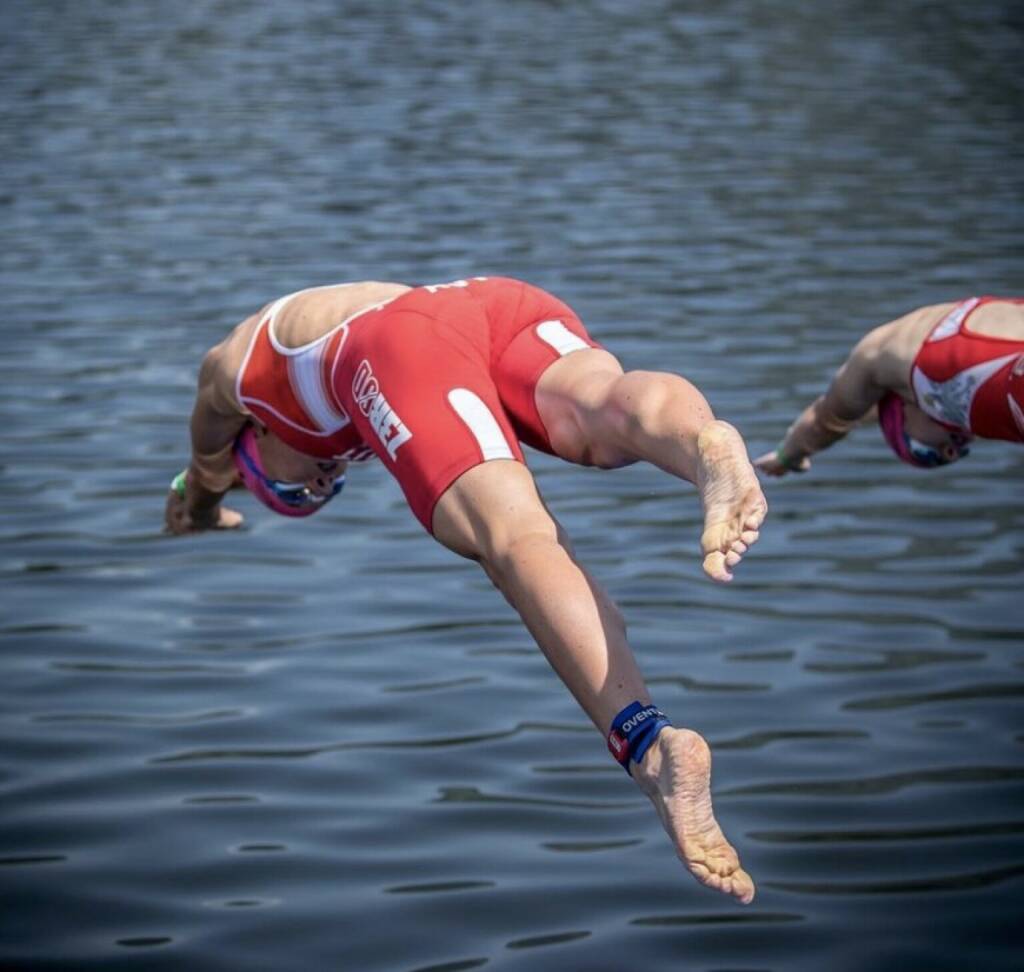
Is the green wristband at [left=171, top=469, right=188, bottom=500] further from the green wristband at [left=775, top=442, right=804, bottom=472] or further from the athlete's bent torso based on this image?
the green wristband at [left=775, top=442, right=804, bottom=472]

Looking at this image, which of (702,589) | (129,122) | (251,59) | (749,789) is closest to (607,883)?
(749,789)

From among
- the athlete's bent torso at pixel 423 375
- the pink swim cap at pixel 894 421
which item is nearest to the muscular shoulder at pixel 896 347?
the pink swim cap at pixel 894 421

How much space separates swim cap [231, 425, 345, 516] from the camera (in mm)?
6539

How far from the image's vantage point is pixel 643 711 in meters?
4.43

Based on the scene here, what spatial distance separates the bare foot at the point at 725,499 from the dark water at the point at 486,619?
1766mm

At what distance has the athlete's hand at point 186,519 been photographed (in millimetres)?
7070

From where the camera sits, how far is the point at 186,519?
7.13m

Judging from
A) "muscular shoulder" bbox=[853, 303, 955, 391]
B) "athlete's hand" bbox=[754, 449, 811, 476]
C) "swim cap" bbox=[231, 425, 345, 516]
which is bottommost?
"athlete's hand" bbox=[754, 449, 811, 476]

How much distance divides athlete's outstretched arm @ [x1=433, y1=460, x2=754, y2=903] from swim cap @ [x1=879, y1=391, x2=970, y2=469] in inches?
119

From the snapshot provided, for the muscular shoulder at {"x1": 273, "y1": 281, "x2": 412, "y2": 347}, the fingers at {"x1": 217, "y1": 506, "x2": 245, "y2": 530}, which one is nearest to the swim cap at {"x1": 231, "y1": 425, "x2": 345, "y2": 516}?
the fingers at {"x1": 217, "y1": 506, "x2": 245, "y2": 530}

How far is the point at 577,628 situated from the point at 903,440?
135 inches

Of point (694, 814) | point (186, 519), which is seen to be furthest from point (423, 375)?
point (186, 519)

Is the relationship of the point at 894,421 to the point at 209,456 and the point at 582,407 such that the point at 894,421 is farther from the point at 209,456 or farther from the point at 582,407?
the point at 582,407

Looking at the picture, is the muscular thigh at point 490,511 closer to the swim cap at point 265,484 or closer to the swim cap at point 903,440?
the swim cap at point 265,484
